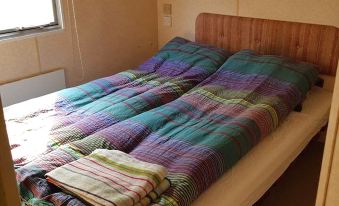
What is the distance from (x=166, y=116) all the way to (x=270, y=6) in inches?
54.0

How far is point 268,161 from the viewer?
1.92 metres

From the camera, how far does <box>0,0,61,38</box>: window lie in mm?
2664

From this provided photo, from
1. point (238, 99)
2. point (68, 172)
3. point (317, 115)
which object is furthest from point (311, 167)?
point (68, 172)

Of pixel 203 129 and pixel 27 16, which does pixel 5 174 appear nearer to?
pixel 203 129

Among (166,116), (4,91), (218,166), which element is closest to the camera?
(218,166)

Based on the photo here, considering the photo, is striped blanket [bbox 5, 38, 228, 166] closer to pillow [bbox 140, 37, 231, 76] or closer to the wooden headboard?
pillow [bbox 140, 37, 231, 76]

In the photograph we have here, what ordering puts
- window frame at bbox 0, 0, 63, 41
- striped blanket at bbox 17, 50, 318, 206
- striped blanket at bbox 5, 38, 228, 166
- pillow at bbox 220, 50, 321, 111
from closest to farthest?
striped blanket at bbox 17, 50, 318, 206
striped blanket at bbox 5, 38, 228, 166
pillow at bbox 220, 50, 321, 111
window frame at bbox 0, 0, 63, 41

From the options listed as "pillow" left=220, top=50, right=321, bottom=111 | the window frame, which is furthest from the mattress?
the window frame

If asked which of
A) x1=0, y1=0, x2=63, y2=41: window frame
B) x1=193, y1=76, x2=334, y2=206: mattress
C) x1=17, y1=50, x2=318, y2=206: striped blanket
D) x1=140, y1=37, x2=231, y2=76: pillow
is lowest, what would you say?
x1=193, y1=76, x2=334, y2=206: mattress

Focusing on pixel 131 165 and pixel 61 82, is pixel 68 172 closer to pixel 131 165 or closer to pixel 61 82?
pixel 131 165

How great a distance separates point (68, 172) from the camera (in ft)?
5.15

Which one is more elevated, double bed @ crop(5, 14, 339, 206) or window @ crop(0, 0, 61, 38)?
window @ crop(0, 0, 61, 38)

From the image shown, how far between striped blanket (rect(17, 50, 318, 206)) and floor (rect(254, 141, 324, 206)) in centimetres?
47

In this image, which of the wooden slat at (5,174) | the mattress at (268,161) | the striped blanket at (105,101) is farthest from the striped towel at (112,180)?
the wooden slat at (5,174)
